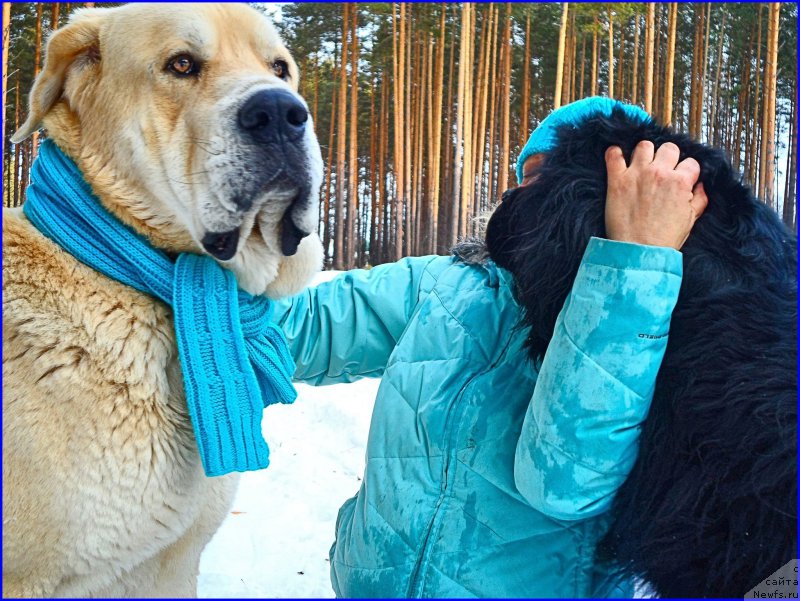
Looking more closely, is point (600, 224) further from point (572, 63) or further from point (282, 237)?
point (572, 63)

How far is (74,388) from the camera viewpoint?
120cm

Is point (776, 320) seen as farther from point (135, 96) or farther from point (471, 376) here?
point (135, 96)

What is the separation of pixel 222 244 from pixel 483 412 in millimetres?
777

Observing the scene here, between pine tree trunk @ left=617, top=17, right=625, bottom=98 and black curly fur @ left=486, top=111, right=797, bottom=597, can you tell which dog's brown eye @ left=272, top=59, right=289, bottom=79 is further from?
pine tree trunk @ left=617, top=17, right=625, bottom=98

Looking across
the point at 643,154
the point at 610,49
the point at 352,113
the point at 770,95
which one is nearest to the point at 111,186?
the point at 643,154

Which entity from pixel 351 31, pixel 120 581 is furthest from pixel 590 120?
pixel 351 31

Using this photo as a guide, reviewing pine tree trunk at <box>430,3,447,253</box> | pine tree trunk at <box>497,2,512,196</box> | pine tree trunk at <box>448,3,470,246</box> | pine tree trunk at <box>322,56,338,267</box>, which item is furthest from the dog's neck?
pine tree trunk at <box>430,3,447,253</box>

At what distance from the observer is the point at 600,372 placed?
1151mm

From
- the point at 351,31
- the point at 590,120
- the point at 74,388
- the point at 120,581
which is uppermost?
the point at 351,31

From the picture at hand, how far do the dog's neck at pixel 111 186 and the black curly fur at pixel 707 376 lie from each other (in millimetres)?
824

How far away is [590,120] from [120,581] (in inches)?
60.0

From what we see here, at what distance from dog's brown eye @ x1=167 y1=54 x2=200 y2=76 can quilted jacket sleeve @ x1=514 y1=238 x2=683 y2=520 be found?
0.97 meters

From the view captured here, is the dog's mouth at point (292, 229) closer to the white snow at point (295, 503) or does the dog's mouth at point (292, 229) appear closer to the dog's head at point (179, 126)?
the dog's head at point (179, 126)

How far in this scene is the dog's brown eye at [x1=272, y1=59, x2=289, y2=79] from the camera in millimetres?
1483
